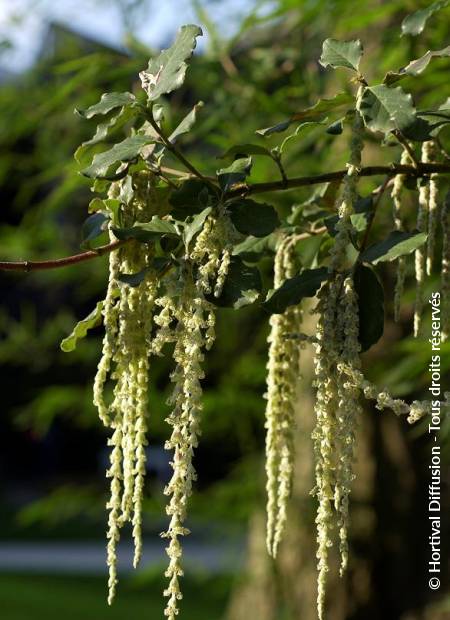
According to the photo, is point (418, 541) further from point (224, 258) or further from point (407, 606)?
point (224, 258)

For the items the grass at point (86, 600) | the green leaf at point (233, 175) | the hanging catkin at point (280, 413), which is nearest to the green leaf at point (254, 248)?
the hanging catkin at point (280, 413)

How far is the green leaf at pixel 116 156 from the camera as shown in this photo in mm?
1006

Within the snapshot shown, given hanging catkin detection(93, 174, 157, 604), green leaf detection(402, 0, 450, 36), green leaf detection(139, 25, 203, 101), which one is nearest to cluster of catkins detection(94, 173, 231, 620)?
hanging catkin detection(93, 174, 157, 604)

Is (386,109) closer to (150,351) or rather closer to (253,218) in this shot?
(253,218)

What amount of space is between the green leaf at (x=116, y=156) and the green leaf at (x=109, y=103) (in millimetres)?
38

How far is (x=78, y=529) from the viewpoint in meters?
13.0

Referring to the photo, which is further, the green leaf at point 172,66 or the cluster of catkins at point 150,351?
the green leaf at point 172,66

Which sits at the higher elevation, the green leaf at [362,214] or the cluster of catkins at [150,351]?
the green leaf at [362,214]

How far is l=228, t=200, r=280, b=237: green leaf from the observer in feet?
3.50

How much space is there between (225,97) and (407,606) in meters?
1.82

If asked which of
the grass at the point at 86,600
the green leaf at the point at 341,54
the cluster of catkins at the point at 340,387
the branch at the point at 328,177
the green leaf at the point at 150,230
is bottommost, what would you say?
the cluster of catkins at the point at 340,387

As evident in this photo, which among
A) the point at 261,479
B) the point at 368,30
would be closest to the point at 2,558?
the point at 261,479

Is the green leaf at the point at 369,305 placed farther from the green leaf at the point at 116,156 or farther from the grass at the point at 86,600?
the grass at the point at 86,600

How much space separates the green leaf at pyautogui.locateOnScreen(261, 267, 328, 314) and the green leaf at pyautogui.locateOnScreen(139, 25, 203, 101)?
22 cm
